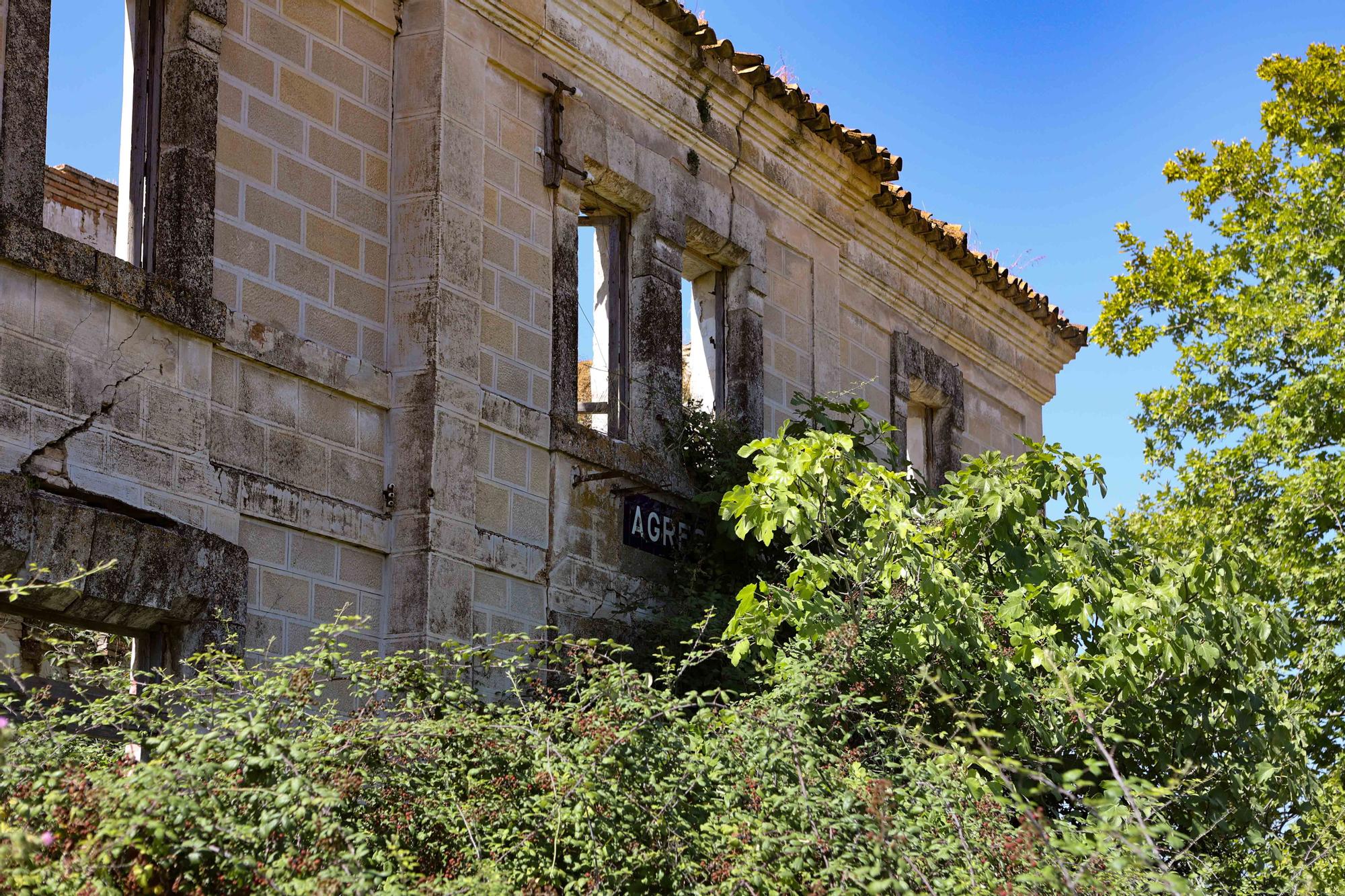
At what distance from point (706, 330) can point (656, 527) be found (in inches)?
71.2

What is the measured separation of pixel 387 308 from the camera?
852cm

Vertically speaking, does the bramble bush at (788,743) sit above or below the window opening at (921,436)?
below

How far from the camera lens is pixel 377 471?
8266 mm

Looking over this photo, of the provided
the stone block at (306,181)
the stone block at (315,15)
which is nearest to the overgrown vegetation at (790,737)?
the stone block at (306,181)

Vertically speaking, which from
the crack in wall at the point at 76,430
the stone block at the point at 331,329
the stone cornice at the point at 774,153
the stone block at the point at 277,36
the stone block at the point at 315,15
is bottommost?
the crack in wall at the point at 76,430

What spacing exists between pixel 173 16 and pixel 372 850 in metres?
4.26

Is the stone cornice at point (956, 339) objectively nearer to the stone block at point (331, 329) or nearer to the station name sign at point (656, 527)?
the station name sign at point (656, 527)

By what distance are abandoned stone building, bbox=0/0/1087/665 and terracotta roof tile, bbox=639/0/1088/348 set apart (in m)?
0.04

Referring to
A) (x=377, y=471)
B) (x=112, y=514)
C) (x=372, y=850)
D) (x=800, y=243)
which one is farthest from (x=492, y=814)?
(x=800, y=243)

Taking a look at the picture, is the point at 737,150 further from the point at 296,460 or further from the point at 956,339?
the point at 296,460

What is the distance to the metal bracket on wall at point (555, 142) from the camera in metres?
9.53

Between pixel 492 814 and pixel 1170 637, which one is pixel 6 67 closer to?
pixel 492 814

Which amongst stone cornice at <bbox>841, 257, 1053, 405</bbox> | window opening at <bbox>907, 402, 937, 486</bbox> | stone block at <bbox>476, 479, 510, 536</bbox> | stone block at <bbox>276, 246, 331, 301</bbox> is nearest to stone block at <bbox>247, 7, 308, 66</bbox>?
stone block at <bbox>276, 246, 331, 301</bbox>

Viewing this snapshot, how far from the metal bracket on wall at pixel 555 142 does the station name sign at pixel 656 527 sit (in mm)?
1918
